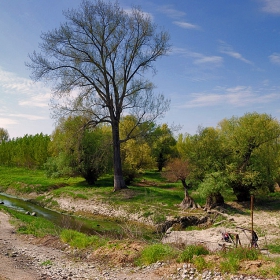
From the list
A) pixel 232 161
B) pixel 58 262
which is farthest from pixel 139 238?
pixel 232 161

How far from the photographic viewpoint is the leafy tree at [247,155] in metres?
22.9

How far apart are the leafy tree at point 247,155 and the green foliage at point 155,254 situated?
1301 cm

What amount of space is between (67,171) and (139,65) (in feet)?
48.8

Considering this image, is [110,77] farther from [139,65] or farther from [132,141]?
[132,141]

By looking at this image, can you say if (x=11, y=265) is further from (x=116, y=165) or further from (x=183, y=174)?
(x=116, y=165)

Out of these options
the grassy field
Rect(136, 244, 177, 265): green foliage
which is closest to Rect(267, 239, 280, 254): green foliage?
the grassy field

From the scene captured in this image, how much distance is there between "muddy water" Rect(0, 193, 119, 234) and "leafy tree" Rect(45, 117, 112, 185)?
578 centimetres

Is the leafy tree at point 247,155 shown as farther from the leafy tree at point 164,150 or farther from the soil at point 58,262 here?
the leafy tree at point 164,150

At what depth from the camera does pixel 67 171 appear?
34.7 m

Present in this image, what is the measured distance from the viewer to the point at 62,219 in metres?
23.1

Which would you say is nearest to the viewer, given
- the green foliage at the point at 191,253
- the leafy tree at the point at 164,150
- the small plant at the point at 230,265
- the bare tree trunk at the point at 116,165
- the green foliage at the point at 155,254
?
the small plant at the point at 230,265

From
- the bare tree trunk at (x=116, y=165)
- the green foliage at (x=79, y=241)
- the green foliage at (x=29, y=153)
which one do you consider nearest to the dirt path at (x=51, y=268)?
the green foliage at (x=79, y=241)

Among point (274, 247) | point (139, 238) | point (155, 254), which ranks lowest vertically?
point (274, 247)

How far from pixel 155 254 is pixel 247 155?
15.8 meters
